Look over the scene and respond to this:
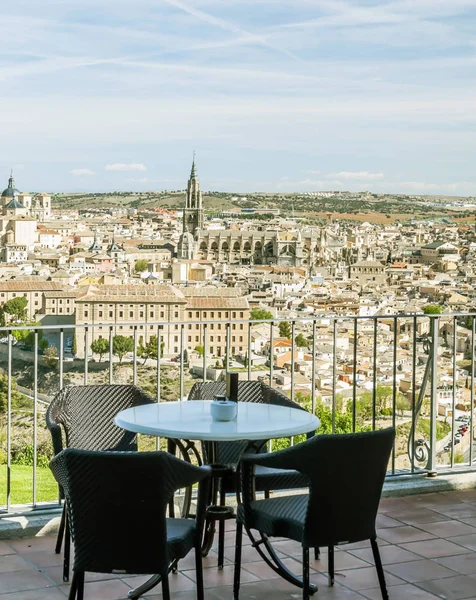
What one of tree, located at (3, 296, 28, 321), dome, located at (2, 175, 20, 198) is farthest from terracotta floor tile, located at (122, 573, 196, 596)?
dome, located at (2, 175, 20, 198)

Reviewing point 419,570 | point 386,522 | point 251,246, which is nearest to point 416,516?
point 386,522

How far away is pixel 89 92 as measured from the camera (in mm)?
78562

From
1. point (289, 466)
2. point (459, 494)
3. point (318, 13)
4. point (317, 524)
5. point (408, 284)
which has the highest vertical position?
point (318, 13)

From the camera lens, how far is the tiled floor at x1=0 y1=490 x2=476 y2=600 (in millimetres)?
2904

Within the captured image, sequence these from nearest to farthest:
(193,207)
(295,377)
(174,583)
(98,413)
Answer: (174,583), (98,413), (295,377), (193,207)

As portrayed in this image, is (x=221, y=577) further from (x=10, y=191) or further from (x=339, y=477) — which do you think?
(x=10, y=191)

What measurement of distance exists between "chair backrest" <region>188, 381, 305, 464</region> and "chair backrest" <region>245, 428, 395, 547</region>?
690 mm

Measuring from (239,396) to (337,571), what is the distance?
0.71m

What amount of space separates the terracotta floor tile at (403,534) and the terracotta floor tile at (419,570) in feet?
0.81

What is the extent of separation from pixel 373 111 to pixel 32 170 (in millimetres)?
37793

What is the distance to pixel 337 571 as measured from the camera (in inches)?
123

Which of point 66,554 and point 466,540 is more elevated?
point 66,554

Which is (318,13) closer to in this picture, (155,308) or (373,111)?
(155,308)

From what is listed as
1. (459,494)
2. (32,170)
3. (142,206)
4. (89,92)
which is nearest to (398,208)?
(142,206)
